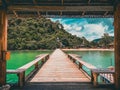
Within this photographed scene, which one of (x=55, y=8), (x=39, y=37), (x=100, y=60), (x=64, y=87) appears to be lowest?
(x=100, y=60)

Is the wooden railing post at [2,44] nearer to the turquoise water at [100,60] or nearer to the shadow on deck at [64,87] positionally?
the shadow on deck at [64,87]

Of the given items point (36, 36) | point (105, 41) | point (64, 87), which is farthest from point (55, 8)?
point (105, 41)

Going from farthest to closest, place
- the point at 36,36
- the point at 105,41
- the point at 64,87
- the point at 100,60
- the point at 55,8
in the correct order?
the point at 105,41 < the point at 36,36 < the point at 100,60 < the point at 64,87 < the point at 55,8

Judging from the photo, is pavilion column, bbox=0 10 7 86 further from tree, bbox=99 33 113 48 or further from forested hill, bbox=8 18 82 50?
tree, bbox=99 33 113 48

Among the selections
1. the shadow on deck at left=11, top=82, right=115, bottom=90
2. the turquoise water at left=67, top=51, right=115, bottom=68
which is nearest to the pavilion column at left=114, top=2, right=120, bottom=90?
the shadow on deck at left=11, top=82, right=115, bottom=90

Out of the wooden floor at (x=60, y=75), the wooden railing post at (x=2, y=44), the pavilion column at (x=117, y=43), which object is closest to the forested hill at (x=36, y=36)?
the wooden floor at (x=60, y=75)

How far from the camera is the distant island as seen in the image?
250 ft

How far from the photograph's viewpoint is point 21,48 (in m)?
75.0

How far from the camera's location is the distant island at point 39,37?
76.3 meters

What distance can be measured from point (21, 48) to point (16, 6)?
68544 millimetres

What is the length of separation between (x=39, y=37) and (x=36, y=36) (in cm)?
107

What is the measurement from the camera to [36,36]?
85500mm

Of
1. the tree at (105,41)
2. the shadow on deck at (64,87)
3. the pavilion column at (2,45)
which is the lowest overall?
the shadow on deck at (64,87)

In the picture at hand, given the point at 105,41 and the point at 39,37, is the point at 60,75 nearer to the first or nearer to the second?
the point at 39,37
